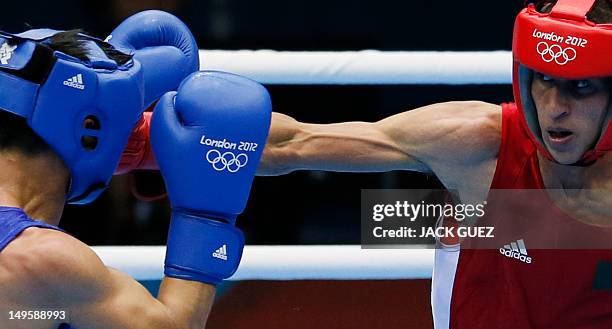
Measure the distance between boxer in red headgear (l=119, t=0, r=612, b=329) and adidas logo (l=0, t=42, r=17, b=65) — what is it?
571 mm

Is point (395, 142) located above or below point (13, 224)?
below

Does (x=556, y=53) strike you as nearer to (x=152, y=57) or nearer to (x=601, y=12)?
(x=601, y=12)

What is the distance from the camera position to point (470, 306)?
6.84 feet

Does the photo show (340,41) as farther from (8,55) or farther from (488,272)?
(8,55)

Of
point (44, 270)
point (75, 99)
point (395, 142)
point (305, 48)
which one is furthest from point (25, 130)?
point (305, 48)

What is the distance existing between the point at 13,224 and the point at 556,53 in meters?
0.90

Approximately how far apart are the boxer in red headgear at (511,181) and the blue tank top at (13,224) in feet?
1.85

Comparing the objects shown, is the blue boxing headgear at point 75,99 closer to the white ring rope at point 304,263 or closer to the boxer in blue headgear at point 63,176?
the boxer in blue headgear at point 63,176

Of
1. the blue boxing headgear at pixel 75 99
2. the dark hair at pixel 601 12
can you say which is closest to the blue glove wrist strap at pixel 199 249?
the blue boxing headgear at pixel 75 99

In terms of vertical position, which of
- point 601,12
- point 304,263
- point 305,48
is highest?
point 601,12

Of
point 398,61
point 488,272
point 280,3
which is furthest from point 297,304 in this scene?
point 280,3

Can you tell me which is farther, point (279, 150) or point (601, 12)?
point (279, 150)

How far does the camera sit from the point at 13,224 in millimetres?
1588

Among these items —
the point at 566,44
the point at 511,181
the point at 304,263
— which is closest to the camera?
the point at 566,44
